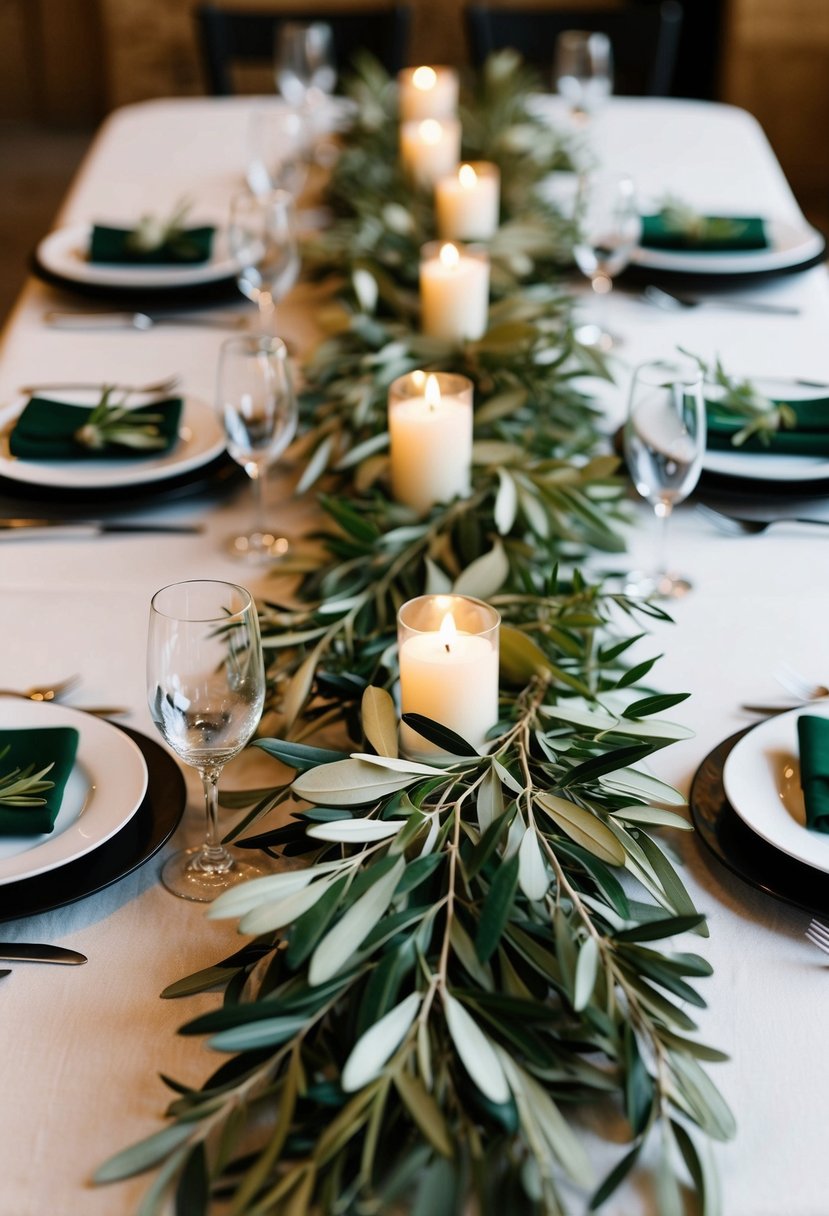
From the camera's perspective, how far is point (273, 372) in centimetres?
135

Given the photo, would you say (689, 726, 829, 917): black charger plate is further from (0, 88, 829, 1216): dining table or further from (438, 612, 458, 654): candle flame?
(438, 612, 458, 654): candle flame

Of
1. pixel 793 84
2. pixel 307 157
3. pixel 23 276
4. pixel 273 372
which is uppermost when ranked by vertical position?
pixel 273 372

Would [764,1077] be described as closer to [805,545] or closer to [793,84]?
[805,545]

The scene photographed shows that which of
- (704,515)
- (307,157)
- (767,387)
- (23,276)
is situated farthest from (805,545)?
(23,276)

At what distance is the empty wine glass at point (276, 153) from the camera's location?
2.31m

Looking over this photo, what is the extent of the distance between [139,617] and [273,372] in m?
0.28

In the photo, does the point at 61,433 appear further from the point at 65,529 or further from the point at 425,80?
the point at 425,80

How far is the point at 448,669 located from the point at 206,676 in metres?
0.17

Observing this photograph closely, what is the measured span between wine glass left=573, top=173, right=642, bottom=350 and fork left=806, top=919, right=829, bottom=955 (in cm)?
113

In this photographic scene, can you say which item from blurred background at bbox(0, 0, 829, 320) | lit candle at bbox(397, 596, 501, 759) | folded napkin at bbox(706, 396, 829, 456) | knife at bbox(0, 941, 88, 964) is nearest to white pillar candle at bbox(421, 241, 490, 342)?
folded napkin at bbox(706, 396, 829, 456)

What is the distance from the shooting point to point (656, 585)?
1.32 metres

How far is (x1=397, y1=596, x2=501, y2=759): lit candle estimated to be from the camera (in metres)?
0.95

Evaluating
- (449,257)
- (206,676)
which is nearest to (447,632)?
(206,676)

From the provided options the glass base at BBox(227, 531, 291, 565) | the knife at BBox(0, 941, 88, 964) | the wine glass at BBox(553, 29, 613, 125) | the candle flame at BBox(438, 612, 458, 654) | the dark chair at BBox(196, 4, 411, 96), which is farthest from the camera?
the dark chair at BBox(196, 4, 411, 96)
